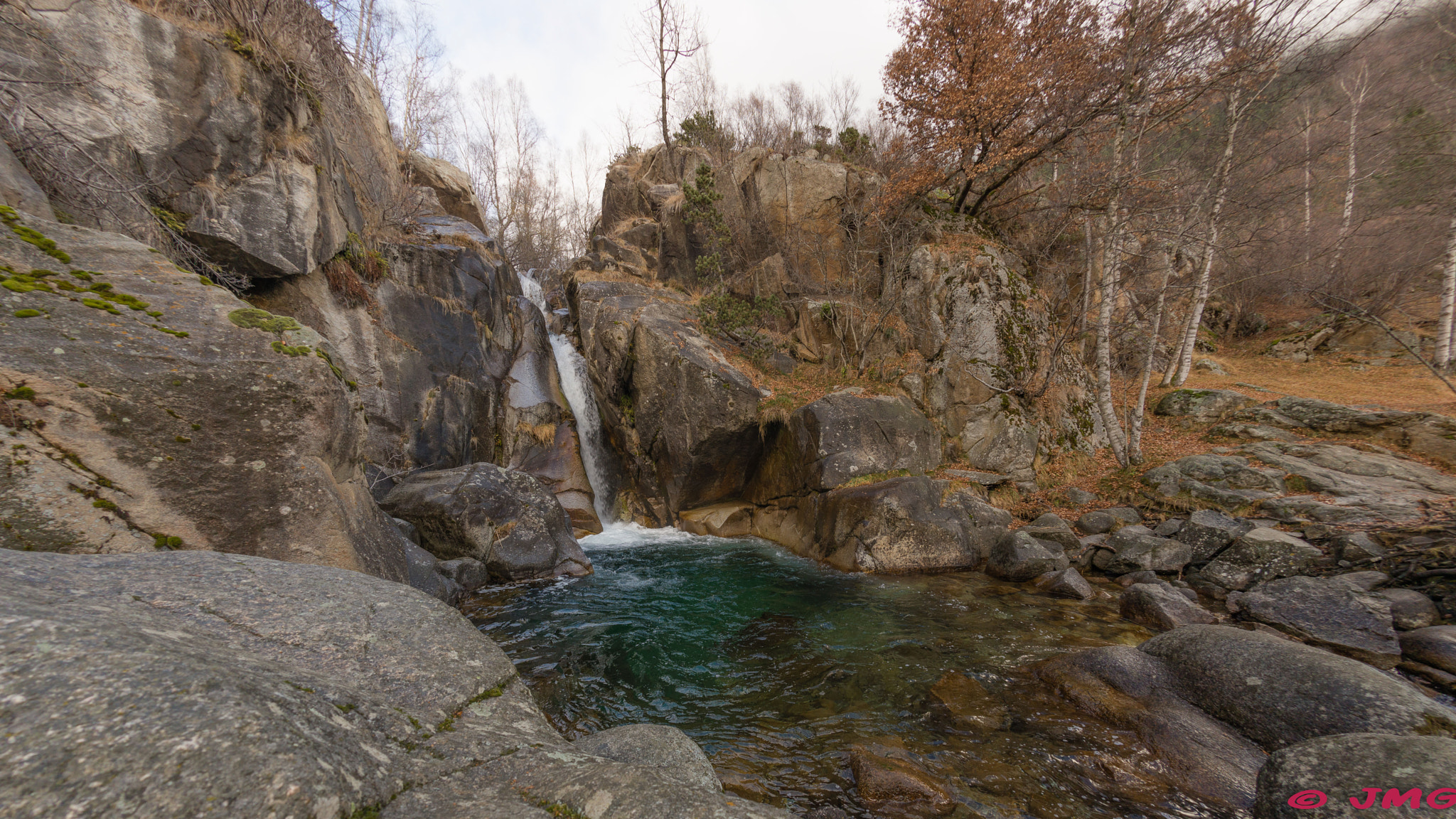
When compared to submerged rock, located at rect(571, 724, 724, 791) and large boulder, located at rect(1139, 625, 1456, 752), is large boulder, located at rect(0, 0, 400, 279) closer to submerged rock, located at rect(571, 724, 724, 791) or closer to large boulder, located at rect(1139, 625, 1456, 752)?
submerged rock, located at rect(571, 724, 724, 791)

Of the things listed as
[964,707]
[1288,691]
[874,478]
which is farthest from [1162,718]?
[874,478]

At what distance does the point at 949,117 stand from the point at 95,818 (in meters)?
17.3

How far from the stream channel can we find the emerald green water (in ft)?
0.07

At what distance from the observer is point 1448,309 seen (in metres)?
14.0

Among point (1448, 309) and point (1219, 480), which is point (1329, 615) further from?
point (1448, 309)

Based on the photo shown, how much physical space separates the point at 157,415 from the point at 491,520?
5.38 m

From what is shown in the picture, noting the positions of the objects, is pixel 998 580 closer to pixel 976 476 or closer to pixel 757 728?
pixel 976 476

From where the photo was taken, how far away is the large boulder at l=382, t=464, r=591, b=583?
29.2 feet

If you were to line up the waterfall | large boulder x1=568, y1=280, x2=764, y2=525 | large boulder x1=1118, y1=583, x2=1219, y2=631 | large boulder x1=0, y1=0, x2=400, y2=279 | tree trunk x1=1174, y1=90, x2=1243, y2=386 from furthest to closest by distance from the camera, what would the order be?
the waterfall
large boulder x1=568, y1=280, x2=764, y2=525
tree trunk x1=1174, y1=90, x2=1243, y2=386
large boulder x1=1118, y1=583, x2=1219, y2=631
large boulder x1=0, y1=0, x2=400, y2=279

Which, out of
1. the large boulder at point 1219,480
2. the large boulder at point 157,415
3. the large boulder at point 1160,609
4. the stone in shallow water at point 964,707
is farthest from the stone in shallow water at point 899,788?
the large boulder at point 1219,480

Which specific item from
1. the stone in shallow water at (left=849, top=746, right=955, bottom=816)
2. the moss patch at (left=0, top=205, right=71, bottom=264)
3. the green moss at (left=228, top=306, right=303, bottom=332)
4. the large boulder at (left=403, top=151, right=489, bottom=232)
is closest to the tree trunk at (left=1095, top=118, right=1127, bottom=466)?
the stone in shallow water at (left=849, top=746, right=955, bottom=816)

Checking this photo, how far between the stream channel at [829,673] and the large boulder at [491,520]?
0.47 metres

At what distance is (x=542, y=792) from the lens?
229 cm

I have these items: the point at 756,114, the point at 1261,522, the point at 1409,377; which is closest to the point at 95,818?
the point at 1261,522
